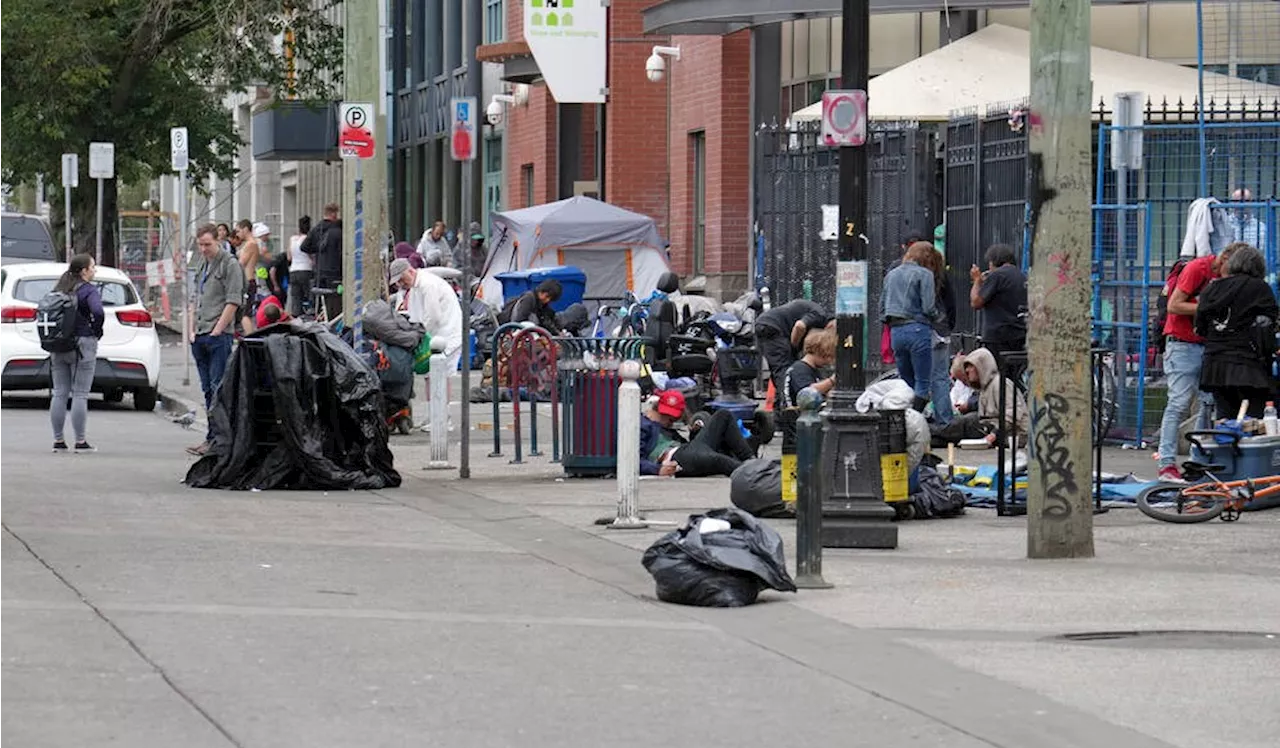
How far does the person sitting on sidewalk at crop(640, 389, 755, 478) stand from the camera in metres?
17.4

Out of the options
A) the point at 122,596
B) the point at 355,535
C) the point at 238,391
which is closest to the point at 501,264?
the point at 238,391

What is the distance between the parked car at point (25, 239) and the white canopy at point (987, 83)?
550 inches

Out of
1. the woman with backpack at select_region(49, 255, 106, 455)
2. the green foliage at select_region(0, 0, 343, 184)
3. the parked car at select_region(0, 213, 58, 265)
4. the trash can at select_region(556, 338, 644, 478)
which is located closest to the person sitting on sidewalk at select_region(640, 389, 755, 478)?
the trash can at select_region(556, 338, 644, 478)

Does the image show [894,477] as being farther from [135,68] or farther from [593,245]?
[135,68]

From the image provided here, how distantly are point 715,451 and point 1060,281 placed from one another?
5.25m

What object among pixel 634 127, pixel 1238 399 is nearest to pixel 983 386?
pixel 1238 399

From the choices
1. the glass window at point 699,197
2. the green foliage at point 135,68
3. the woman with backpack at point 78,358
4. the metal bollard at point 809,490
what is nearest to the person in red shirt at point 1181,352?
the metal bollard at point 809,490

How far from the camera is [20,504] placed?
15.1 m

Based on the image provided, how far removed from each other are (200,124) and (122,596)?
3621 centimetres

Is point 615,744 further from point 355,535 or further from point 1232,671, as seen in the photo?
point 355,535

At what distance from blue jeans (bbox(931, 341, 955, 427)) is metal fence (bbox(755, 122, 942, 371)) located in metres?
3.30

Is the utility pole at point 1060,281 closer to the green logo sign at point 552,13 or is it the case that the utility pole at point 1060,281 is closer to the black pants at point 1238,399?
the black pants at point 1238,399

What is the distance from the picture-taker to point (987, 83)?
2466 centimetres

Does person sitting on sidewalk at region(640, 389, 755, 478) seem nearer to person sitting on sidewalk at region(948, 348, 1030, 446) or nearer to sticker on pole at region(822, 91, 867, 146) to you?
person sitting on sidewalk at region(948, 348, 1030, 446)
